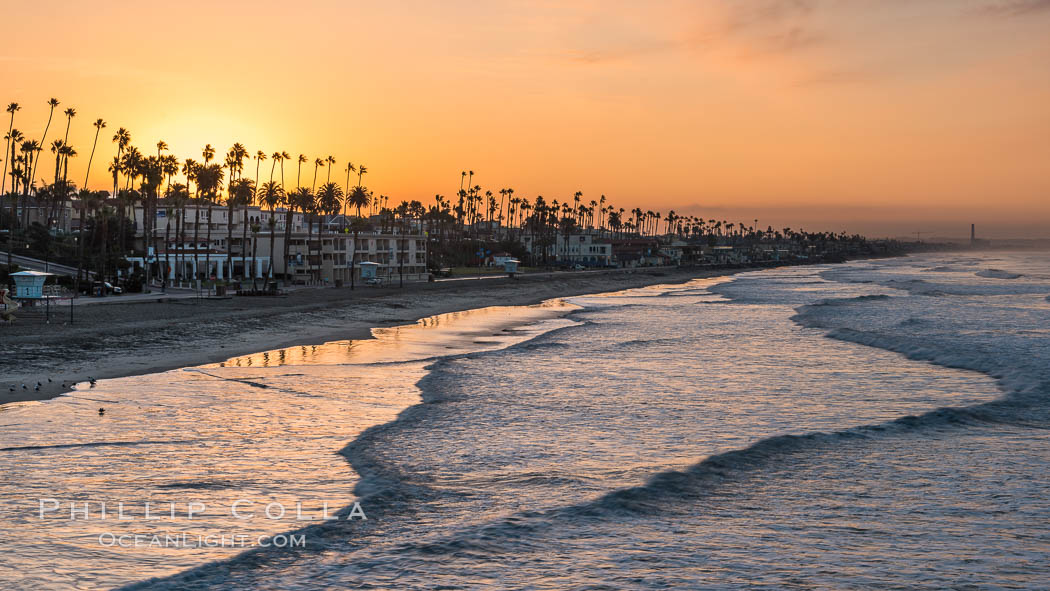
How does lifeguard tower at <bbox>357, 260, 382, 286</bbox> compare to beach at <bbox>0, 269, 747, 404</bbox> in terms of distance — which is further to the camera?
lifeguard tower at <bbox>357, 260, 382, 286</bbox>

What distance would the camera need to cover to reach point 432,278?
110 meters

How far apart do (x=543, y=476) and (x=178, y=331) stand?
3163 centimetres

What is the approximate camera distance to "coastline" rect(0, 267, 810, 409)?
2772 cm

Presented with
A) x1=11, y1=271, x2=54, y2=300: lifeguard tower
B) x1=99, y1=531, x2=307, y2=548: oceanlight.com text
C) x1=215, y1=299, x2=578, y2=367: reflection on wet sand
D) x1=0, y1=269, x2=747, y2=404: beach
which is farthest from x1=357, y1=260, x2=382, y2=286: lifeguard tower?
x1=99, y1=531, x2=307, y2=548: oceanlight.com text

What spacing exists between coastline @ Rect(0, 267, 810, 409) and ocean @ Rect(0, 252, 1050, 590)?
8.53 feet

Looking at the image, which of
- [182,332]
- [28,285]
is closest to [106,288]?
[28,285]

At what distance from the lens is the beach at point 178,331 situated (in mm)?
27766

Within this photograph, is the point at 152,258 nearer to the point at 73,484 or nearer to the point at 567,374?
the point at 567,374

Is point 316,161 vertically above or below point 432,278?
above

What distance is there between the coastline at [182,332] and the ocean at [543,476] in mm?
2601

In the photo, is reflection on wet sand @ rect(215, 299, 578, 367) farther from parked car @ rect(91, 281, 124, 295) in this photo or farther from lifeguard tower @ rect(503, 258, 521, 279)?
lifeguard tower @ rect(503, 258, 521, 279)

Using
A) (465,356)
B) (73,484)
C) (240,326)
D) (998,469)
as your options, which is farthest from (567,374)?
(240,326)

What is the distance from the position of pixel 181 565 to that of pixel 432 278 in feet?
326

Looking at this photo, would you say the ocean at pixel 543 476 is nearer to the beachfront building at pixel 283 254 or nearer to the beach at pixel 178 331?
the beach at pixel 178 331
